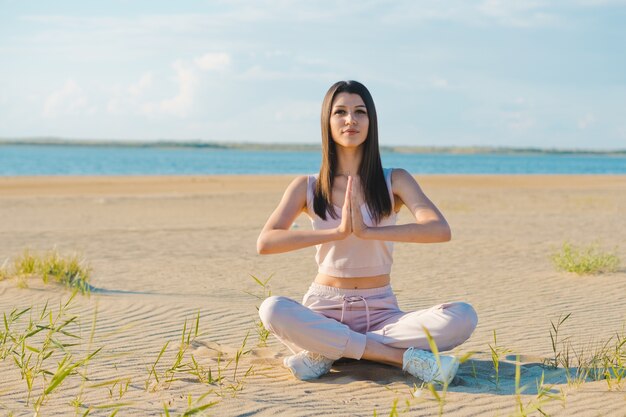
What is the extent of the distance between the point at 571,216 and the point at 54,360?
595 inches

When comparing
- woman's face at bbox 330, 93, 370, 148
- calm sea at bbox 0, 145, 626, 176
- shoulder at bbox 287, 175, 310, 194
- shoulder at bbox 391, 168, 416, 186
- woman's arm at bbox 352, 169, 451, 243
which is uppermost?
woman's face at bbox 330, 93, 370, 148

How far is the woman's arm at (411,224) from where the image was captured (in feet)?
15.1

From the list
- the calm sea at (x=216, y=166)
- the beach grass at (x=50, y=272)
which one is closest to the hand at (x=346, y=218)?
the beach grass at (x=50, y=272)

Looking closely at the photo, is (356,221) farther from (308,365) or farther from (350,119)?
(308,365)

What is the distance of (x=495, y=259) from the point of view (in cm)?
1155

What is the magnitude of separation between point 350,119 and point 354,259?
82cm

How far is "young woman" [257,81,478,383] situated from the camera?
15.6 ft

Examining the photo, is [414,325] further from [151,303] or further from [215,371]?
[151,303]

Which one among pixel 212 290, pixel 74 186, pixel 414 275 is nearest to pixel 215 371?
pixel 212 290

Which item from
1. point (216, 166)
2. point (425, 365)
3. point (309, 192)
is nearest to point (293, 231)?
point (309, 192)

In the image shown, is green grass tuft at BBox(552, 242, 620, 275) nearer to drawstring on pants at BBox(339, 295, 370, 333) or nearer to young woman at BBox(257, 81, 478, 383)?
young woman at BBox(257, 81, 478, 383)

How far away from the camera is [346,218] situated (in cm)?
456

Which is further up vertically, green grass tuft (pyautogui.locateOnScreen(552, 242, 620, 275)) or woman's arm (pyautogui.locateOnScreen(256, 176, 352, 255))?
woman's arm (pyautogui.locateOnScreen(256, 176, 352, 255))

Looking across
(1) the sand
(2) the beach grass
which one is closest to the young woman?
(1) the sand
